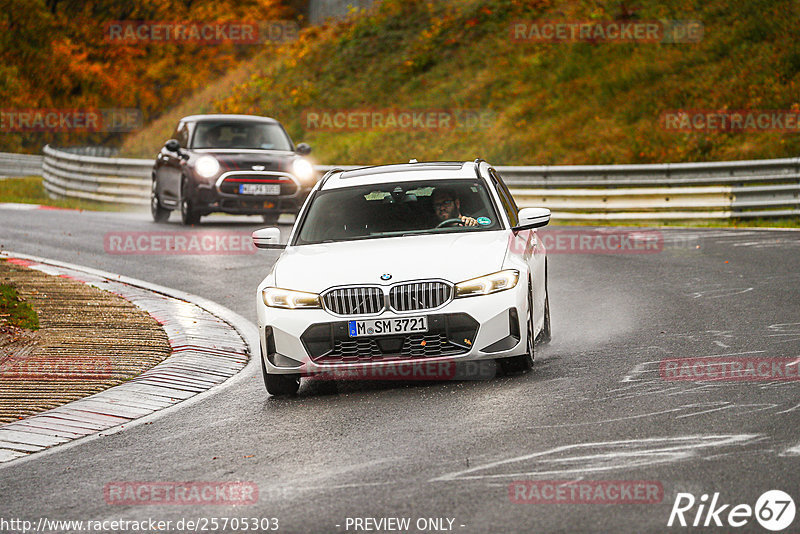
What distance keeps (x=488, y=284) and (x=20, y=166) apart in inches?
1572

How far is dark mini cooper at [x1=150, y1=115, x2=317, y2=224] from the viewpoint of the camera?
2070 cm

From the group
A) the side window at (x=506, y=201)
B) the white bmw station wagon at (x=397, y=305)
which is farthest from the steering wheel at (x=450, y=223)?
the side window at (x=506, y=201)

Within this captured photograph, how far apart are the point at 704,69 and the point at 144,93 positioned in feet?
95.7

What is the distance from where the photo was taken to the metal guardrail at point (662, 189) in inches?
818

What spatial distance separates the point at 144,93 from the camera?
172 feet

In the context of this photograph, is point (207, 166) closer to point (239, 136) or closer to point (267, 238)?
point (239, 136)

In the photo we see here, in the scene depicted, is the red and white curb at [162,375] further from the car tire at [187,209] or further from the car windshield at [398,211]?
the car tire at [187,209]

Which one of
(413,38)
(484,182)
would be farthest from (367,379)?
(413,38)

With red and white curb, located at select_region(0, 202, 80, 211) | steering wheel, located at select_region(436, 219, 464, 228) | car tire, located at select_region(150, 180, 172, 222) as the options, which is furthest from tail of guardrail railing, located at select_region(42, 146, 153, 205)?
steering wheel, located at select_region(436, 219, 464, 228)

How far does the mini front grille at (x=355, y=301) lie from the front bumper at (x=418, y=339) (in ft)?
0.18

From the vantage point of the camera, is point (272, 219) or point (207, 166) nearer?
point (207, 166)

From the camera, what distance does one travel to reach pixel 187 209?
2114cm

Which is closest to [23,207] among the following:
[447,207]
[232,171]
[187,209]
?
[187,209]

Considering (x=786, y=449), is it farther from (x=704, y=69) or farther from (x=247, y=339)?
(x=704, y=69)
